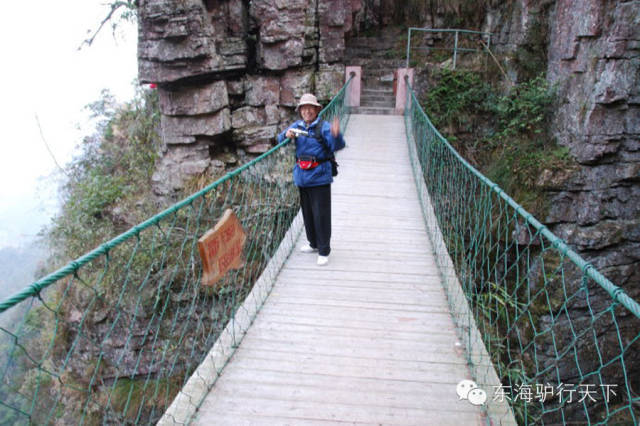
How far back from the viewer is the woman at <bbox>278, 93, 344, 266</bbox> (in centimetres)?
303

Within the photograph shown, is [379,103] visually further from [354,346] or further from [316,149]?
[354,346]

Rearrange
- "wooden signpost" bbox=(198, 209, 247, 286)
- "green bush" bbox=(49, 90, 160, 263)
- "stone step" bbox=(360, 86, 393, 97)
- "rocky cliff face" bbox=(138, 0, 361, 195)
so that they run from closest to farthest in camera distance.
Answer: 1. "wooden signpost" bbox=(198, 209, 247, 286)
2. "rocky cliff face" bbox=(138, 0, 361, 195)
3. "green bush" bbox=(49, 90, 160, 263)
4. "stone step" bbox=(360, 86, 393, 97)

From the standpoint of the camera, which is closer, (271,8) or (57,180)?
(271,8)

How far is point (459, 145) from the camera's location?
7.86 metres

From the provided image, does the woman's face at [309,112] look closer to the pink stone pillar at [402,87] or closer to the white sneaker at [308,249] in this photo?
the white sneaker at [308,249]

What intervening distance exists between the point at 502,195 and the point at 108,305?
6.27 metres

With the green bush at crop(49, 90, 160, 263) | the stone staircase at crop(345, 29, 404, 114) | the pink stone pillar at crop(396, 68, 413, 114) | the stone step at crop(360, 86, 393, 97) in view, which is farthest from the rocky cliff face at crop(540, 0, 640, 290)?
the green bush at crop(49, 90, 160, 263)

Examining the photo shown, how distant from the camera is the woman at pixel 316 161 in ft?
9.95

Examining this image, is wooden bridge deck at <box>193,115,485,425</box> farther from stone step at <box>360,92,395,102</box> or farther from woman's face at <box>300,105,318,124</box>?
stone step at <box>360,92,395,102</box>

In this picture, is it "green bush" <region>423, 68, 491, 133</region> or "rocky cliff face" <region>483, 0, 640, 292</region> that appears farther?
"green bush" <region>423, 68, 491, 133</region>

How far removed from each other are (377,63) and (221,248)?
9.31 metres

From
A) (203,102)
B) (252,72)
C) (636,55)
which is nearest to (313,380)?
(636,55)

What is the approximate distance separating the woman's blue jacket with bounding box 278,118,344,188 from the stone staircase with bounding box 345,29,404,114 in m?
5.62

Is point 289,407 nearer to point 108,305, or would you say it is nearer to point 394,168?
point 394,168
